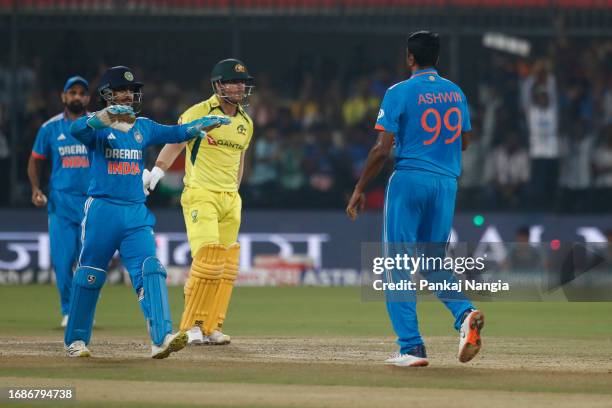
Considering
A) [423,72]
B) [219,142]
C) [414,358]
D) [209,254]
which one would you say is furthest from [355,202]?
[219,142]

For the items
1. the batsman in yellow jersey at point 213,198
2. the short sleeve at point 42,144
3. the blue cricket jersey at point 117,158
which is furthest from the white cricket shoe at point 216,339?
the short sleeve at point 42,144

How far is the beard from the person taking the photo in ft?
44.6

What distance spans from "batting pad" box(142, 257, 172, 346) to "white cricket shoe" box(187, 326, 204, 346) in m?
1.36

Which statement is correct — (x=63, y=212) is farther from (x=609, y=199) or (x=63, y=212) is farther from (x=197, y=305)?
(x=609, y=199)

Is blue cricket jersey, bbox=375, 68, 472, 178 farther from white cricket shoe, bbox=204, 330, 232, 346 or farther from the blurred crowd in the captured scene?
the blurred crowd

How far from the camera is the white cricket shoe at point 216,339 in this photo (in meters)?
11.6

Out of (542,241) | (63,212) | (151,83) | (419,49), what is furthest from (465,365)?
(151,83)

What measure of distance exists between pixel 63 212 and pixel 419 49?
4984 millimetres

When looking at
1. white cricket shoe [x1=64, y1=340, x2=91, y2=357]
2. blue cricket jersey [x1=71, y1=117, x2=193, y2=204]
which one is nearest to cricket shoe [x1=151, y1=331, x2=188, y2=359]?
white cricket shoe [x1=64, y1=340, x2=91, y2=357]

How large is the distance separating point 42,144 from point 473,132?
9208 mm

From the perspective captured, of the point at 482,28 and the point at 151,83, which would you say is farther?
the point at 151,83

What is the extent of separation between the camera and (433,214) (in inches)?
392

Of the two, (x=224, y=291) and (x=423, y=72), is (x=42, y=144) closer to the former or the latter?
(x=224, y=291)

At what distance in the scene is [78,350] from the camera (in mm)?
10422
